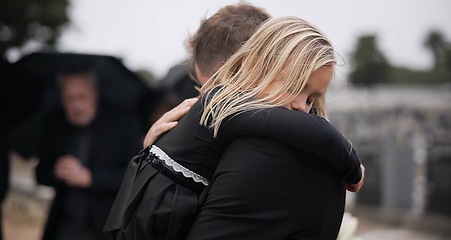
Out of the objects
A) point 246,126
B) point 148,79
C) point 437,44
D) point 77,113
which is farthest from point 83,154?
point 437,44

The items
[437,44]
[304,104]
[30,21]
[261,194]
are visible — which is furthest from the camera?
[437,44]

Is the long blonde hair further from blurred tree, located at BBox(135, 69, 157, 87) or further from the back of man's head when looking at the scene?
blurred tree, located at BBox(135, 69, 157, 87)

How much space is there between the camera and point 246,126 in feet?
5.30

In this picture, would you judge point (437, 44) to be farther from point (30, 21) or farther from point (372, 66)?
point (30, 21)

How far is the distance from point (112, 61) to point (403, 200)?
6.13 metres

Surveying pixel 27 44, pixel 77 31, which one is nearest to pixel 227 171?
pixel 27 44

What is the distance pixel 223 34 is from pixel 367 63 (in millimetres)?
74331

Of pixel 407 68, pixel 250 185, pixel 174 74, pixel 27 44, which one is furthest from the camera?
pixel 407 68

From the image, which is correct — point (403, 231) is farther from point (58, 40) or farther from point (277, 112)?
point (58, 40)

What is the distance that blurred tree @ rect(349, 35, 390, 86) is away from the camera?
74.4 metres

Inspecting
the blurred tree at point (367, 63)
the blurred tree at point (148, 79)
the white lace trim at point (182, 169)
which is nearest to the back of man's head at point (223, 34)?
the white lace trim at point (182, 169)

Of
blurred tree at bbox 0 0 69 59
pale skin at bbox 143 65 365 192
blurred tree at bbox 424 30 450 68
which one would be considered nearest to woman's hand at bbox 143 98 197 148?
pale skin at bbox 143 65 365 192

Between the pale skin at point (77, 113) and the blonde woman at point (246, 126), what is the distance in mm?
2771

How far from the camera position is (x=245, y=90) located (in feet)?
5.54
